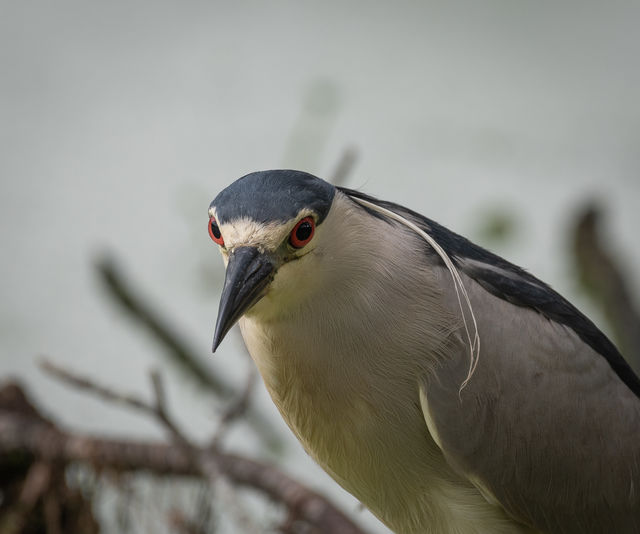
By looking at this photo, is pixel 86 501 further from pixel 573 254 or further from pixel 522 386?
pixel 573 254

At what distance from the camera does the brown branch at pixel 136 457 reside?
5.98ft

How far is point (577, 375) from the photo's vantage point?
4.85ft

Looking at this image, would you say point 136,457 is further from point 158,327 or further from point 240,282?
point 158,327

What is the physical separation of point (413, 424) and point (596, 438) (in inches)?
12.2

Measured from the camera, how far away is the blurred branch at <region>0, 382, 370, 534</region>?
5.87ft

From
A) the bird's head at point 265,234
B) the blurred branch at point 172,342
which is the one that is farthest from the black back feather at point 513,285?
the blurred branch at point 172,342

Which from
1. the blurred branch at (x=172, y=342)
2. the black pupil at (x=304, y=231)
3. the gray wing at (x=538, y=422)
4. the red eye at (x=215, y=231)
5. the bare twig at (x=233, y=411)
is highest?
the black pupil at (x=304, y=231)

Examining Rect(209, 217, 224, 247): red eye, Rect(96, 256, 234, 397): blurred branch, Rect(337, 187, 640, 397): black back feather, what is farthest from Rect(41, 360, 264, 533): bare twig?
Rect(96, 256, 234, 397): blurred branch

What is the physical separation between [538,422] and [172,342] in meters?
1.80

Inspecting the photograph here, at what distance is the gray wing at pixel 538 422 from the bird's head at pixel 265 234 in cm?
28

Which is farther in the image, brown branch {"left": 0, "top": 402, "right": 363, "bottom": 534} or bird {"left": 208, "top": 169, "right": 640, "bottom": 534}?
brown branch {"left": 0, "top": 402, "right": 363, "bottom": 534}

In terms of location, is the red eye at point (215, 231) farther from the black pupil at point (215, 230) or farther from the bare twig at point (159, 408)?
the bare twig at point (159, 408)

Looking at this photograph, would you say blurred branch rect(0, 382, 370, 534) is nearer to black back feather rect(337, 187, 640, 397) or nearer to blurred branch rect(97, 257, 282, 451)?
black back feather rect(337, 187, 640, 397)

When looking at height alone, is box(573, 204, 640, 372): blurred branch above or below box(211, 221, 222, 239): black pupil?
below
